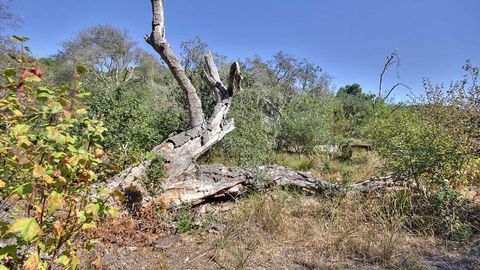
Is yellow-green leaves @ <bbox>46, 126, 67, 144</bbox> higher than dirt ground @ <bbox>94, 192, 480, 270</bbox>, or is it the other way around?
yellow-green leaves @ <bbox>46, 126, 67, 144</bbox>

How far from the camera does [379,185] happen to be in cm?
434

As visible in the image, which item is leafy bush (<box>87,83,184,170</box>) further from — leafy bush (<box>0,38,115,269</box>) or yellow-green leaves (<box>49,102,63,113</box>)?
yellow-green leaves (<box>49,102,63,113</box>)

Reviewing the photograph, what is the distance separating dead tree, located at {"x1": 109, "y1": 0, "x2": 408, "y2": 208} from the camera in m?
3.74

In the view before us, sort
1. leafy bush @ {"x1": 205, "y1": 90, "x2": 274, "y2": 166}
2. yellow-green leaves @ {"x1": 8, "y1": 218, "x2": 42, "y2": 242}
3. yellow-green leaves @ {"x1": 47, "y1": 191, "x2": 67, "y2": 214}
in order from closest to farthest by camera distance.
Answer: yellow-green leaves @ {"x1": 8, "y1": 218, "x2": 42, "y2": 242}
yellow-green leaves @ {"x1": 47, "y1": 191, "x2": 67, "y2": 214}
leafy bush @ {"x1": 205, "y1": 90, "x2": 274, "y2": 166}

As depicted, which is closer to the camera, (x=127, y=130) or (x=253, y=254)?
(x=253, y=254)

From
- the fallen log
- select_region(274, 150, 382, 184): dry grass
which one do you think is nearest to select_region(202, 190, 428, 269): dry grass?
the fallen log

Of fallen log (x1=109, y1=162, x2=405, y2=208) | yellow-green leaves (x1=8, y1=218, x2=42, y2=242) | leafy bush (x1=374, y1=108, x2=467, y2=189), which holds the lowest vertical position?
fallen log (x1=109, y1=162, x2=405, y2=208)

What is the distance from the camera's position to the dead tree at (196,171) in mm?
3738

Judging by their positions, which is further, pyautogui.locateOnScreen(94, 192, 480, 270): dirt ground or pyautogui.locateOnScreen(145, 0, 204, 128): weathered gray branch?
pyautogui.locateOnScreen(145, 0, 204, 128): weathered gray branch

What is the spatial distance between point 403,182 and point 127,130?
4.19m

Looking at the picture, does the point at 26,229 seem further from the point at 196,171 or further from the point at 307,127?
the point at 307,127

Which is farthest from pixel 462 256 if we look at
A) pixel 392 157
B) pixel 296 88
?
pixel 296 88

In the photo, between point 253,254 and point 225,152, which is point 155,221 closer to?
point 253,254

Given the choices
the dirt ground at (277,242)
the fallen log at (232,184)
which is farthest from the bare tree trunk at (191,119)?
the dirt ground at (277,242)
